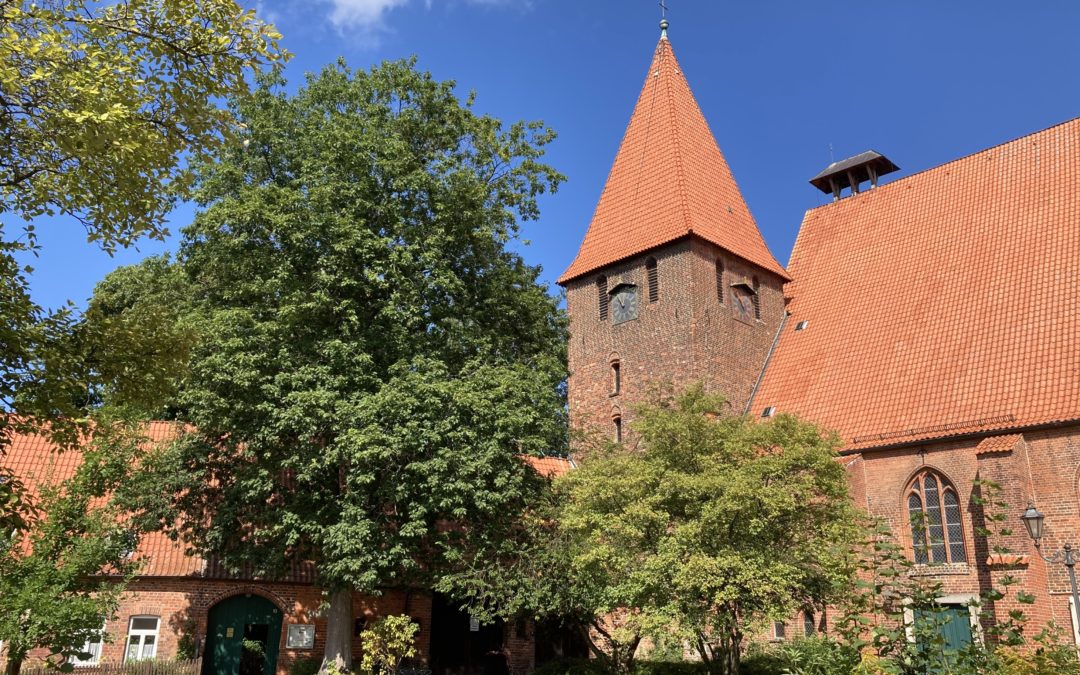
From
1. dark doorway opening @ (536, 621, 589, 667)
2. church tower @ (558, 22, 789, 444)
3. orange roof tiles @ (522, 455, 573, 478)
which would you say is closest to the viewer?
church tower @ (558, 22, 789, 444)

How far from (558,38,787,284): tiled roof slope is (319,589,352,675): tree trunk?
11.6 metres

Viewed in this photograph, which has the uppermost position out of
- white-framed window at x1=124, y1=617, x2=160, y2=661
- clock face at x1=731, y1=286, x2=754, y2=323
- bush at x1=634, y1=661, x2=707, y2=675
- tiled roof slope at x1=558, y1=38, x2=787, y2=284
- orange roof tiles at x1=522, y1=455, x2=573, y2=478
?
tiled roof slope at x1=558, y1=38, x2=787, y2=284

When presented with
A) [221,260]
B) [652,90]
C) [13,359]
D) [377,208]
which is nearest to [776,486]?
[377,208]

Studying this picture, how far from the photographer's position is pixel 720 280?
22.8 metres

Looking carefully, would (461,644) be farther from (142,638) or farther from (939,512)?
(939,512)

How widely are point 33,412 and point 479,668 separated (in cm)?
Answer: 1734

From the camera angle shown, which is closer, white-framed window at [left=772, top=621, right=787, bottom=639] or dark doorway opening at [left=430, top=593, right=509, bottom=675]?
white-framed window at [left=772, top=621, right=787, bottom=639]

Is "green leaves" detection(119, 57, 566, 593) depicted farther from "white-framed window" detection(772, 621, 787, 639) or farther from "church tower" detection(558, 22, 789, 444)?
"white-framed window" detection(772, 621, 787, 639)

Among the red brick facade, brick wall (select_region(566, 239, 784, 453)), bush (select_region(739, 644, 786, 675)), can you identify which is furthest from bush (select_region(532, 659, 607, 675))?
brick wall (select_region(566, 239, 784, 453))

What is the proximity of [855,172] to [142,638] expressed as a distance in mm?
25186

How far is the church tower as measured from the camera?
2181cm

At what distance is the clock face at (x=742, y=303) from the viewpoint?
899 inches

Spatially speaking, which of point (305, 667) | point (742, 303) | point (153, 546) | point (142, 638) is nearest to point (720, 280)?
point (742, 303)

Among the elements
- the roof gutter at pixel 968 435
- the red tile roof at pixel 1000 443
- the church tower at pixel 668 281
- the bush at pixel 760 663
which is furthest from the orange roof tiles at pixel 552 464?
the red tile roof at pixel 1000 443
